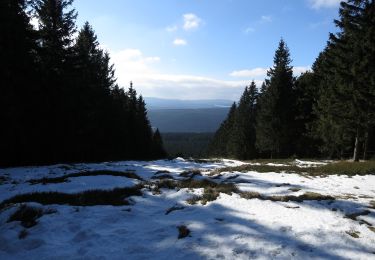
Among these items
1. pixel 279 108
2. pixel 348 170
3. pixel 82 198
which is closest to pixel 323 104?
pixel 279 108

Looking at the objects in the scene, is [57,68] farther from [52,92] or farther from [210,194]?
[210,194]

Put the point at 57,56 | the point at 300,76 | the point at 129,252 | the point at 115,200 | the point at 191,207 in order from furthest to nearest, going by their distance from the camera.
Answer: the point at 300,76 → the point at 57,56 → the point at 115,200 → the point at 191,207 → the point at 129,252

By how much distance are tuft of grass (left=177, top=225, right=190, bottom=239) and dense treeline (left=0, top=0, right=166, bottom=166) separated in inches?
720

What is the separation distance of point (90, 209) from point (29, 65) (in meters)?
18.6

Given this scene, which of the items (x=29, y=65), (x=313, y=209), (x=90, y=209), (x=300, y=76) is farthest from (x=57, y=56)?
(x=300, y=76)

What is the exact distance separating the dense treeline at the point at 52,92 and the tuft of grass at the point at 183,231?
18284 millimetres

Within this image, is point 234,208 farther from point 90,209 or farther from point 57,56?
point 57,56

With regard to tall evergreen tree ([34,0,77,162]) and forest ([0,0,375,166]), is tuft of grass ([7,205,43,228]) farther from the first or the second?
tall evergreen tree ([34,0,77,162])

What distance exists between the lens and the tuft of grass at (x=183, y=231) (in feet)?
26.4

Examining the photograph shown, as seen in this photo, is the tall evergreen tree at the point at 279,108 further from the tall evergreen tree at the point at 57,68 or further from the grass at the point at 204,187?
the grass at the point at 204,187

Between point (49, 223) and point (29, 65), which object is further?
point (29, 65)

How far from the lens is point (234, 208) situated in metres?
10.1

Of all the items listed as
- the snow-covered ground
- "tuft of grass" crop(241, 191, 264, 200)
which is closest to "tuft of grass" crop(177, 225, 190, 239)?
the snow-covered ground

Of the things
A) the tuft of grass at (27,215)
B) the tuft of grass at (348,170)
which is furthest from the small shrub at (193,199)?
the tuft of grass at (348,170)
